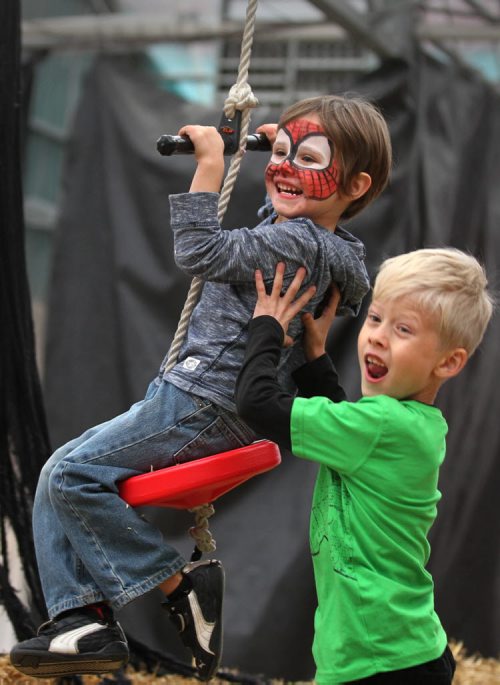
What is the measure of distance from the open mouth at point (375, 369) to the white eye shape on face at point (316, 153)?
46 cm

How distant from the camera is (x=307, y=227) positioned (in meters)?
2.21

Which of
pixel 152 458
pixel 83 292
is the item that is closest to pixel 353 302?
pixel 152 458

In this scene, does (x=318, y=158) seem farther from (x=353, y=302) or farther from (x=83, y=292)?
(x=83, y=292)

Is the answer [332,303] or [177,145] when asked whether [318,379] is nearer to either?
[332,303]

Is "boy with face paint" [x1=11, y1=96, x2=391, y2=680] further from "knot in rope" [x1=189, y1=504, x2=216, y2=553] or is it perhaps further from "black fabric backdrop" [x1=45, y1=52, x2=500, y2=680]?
"black fabric backdrop" [x1=45, y1=52, x2=500, y2=680]

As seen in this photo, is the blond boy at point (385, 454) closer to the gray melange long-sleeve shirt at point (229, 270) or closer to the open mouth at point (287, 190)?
the gray melange long-sleeve shirt at point (229, 270)

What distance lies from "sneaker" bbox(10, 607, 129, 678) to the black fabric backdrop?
211 cm

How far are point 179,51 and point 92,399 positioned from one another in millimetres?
4671

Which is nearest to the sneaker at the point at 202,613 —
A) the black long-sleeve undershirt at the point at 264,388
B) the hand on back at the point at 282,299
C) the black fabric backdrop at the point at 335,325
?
the black long-sleeve undershirt at the point at 264,388

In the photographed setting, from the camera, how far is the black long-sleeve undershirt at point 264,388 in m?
2.00

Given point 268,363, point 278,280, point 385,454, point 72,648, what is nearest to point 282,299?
point 278,280

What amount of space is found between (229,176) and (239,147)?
72 millimetres

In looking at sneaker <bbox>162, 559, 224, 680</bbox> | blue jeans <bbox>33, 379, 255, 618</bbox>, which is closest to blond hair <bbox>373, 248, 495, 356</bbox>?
blue jeans <bbox>33, 379, 255, 618</bbox>

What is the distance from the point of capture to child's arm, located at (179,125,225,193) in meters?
2.16
